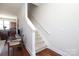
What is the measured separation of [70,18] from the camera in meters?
1.78

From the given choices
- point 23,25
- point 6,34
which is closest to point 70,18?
point 23,25

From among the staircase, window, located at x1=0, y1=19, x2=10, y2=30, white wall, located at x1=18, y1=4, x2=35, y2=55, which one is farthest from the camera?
the staircase

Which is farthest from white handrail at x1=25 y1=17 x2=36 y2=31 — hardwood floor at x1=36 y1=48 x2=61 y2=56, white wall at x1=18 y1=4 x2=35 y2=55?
hardwood floor at x1=36 y1=48 x2=61 y2=56

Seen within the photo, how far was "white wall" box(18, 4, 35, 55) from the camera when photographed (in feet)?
5.11

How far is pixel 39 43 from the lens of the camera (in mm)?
1722

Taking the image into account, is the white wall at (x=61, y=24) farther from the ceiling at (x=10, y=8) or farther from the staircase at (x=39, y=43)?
the ceiling at (x=10, y=8)

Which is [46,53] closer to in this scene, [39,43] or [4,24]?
[39,43]

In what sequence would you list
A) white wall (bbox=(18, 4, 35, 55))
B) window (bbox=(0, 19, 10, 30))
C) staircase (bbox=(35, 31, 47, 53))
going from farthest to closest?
staircase (bbox=(35, 31, 47, 53)) < white wall (bbox=(18, 4, 35, 55)) < window (bbox=(0, 19, 10, 30))

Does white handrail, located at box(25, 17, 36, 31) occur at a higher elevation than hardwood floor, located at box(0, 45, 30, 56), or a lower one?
higher

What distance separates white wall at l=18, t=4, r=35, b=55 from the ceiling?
0.26 feet

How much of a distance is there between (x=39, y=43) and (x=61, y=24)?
56 centimetres

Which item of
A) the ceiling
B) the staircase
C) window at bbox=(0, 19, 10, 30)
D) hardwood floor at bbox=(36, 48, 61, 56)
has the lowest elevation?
hardwood floor at bbox=(36, 48, 61, 56)

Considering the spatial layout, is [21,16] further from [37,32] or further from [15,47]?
[15,47]

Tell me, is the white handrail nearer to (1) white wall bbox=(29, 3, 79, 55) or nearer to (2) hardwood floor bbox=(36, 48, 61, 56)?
(1) white wall bbox=(29, 3, 79, 55)
